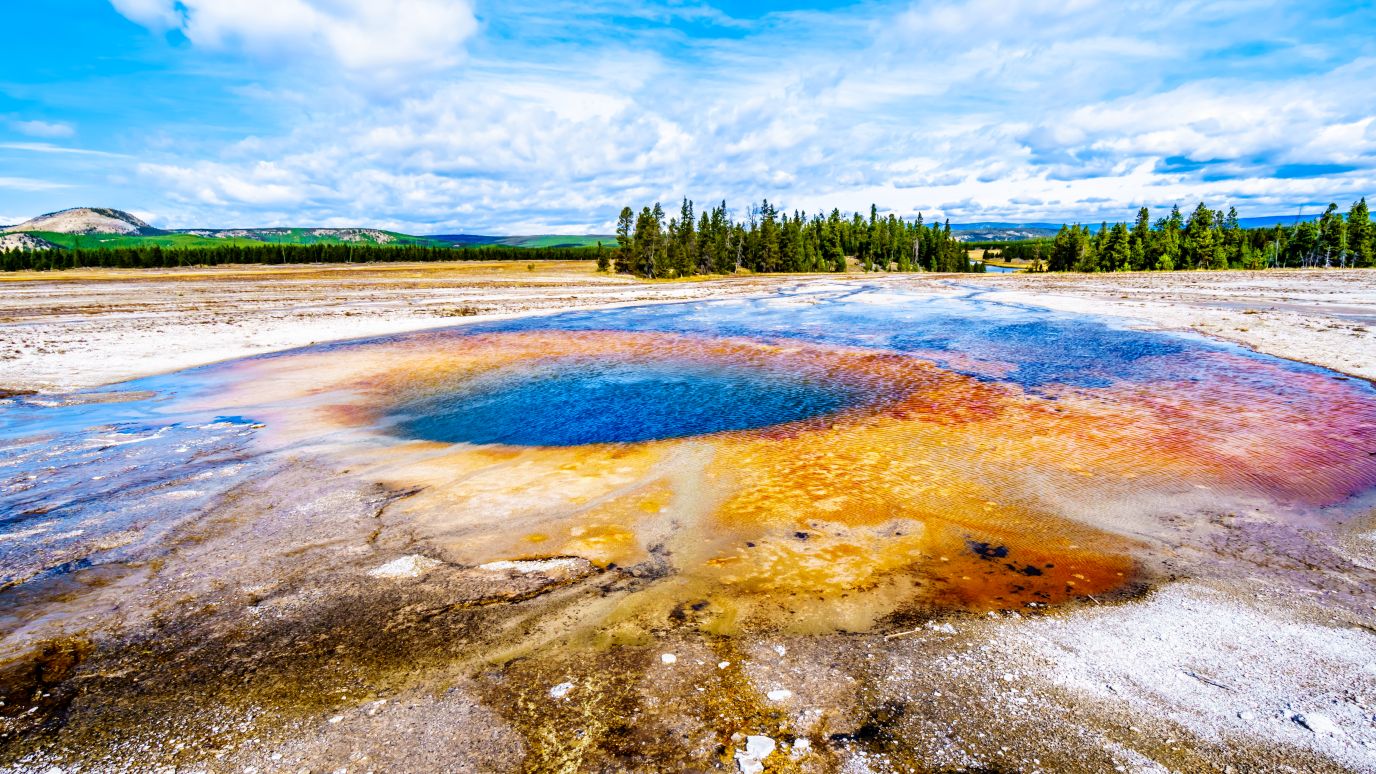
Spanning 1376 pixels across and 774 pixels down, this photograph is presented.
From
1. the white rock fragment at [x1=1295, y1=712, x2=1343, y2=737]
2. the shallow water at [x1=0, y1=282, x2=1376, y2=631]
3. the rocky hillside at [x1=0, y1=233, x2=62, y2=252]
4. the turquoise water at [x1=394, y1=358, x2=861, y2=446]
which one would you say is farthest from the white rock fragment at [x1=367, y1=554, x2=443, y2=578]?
the rocky hillside at [x1=0, y1=233, x2=62, y2=252]

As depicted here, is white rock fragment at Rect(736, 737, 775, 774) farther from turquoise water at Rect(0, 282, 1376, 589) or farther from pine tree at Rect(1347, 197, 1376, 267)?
pine tree at Rect(1347, 197, 1376, 267)

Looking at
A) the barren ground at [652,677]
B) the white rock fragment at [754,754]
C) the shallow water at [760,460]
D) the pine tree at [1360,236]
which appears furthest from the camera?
the pine tree at [1360,236]

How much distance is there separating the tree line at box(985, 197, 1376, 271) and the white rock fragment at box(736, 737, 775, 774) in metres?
114

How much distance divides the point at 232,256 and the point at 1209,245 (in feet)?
580

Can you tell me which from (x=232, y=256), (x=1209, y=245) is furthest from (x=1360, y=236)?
(x=232, y=256)

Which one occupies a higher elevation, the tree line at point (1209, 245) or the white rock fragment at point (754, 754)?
the tree line at point (1209, 245)

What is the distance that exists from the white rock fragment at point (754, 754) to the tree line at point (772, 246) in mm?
87074

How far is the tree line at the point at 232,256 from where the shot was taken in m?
110

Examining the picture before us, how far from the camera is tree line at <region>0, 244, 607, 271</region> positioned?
110 metres

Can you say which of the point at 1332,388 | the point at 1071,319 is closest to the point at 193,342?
the point at 1332,388

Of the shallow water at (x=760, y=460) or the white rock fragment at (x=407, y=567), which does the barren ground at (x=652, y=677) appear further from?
the shallow water at (x=760, y=460)

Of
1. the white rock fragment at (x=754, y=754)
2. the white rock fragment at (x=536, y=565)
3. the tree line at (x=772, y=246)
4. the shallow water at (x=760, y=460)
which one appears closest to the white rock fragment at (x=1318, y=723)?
the shallow water at (x=760, y=460)

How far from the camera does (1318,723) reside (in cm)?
472

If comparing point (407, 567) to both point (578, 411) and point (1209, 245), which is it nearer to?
point (578, 411)
